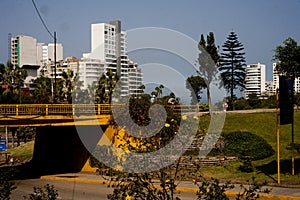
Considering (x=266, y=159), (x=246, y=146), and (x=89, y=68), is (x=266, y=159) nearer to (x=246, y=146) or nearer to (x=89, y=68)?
(x=246, y=146)

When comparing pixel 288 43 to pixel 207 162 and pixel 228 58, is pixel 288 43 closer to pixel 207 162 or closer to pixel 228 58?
pixel 207 162

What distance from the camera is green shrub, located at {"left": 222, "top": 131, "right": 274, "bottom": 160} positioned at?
23.6 metres

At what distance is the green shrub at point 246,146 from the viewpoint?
23634 millimetres

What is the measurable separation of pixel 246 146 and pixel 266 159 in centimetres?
128

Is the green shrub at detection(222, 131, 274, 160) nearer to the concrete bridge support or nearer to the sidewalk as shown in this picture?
the sidewalk

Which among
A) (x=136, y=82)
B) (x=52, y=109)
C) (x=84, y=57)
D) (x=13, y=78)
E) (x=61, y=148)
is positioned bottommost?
(x=61, y=148)

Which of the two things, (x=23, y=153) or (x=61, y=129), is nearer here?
(x=61, y=129)

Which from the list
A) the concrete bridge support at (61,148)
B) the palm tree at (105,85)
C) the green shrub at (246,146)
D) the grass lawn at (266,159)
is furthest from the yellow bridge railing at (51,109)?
the palm tree at (105,85)

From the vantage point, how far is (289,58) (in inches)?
1422

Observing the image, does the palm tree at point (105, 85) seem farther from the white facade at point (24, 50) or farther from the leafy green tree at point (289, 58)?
the white facade at point (24, 50)

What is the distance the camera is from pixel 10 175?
26.1ft

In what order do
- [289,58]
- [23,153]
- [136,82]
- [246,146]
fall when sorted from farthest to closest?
[23,153] → [289,58] → [246,146] → [136,82]

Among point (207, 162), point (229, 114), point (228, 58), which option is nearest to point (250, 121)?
point (229, 114)

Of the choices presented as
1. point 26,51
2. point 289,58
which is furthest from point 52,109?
point 26,51
